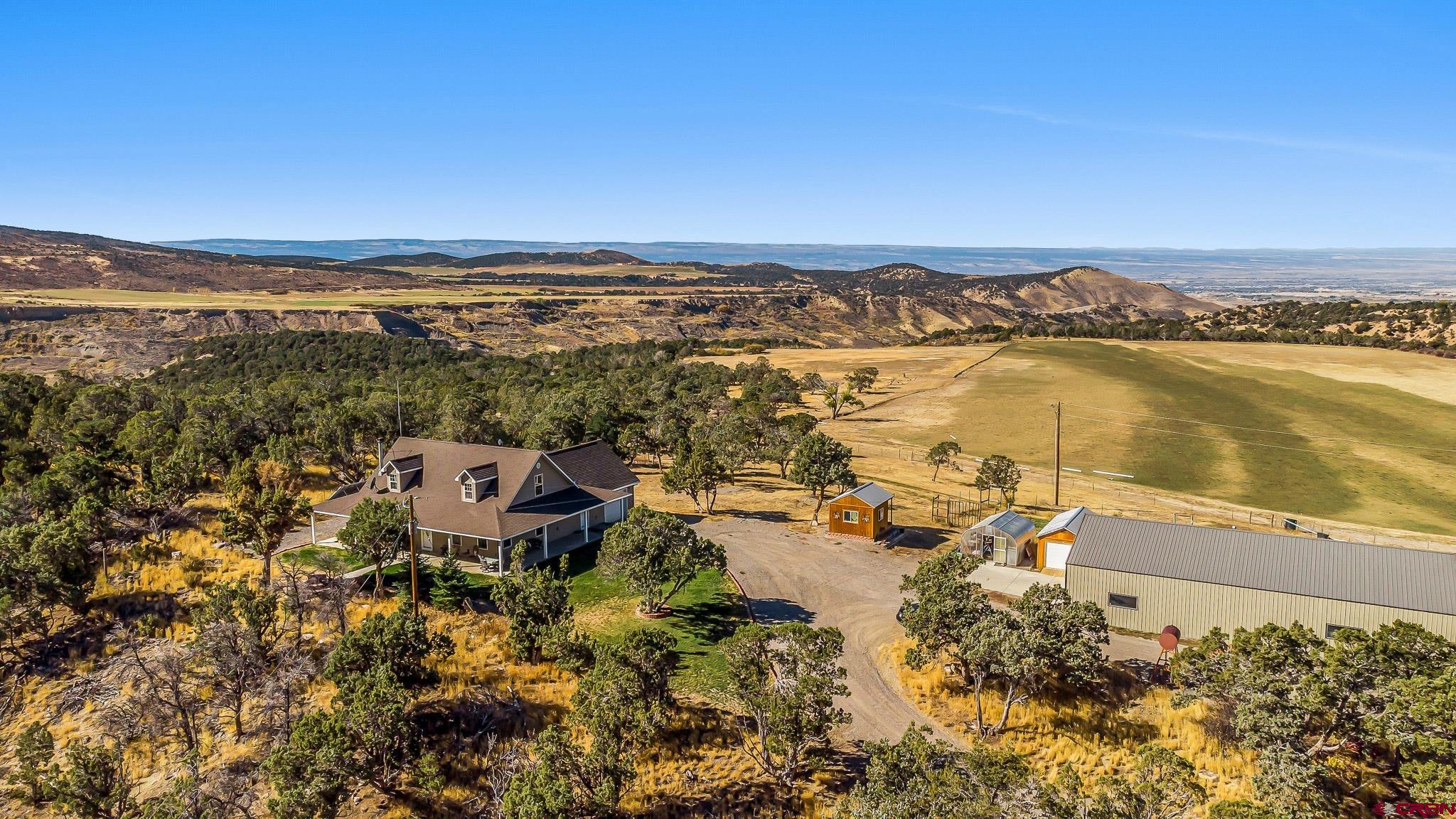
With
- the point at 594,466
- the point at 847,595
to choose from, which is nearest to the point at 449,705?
the point at 847,595

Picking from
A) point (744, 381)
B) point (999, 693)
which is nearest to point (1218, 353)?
point (744, 381)

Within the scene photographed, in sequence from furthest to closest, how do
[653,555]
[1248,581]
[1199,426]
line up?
[1199,426] < [653,555] < [1248,581]

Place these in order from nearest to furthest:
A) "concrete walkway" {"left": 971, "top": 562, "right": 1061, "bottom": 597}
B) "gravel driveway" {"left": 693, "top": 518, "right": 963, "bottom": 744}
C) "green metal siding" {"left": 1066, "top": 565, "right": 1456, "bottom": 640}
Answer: "gravel driveway" {"left": 693, "top": 518, "right": 963, "bottom": 744} → "green metal siding" {"left": 1066, "top": 565, "right": 1456, "bottom": 640} → "concrete walkway" {"left": 971, "top": 562, "right": 1061, "bottom": 597}

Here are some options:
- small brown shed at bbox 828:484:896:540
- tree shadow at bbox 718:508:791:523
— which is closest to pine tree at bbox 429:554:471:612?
tree shadow at bbox 718:508:791:523

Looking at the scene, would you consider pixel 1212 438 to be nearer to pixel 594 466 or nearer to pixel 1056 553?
pixel 1056 553

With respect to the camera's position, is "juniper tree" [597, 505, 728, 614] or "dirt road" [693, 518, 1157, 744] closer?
"dirt road" [693, 518, 1157, 744]

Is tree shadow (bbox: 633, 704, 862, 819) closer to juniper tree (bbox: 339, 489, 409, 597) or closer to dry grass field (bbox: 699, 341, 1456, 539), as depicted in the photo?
juniper tree (bbox: 339, 489, 409, 597)

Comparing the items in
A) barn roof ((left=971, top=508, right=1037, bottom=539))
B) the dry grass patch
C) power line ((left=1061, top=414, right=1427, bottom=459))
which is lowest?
the dry grass patch
